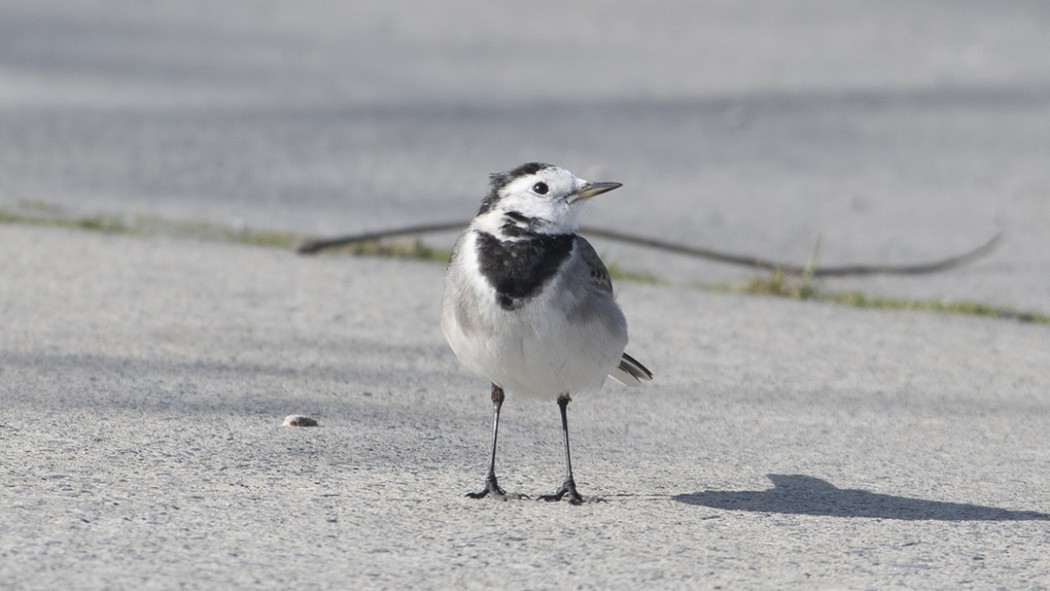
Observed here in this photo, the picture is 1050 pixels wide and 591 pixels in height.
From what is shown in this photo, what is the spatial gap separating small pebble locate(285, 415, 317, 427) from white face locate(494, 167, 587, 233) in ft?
3.44

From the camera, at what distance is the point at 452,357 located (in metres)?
6.51

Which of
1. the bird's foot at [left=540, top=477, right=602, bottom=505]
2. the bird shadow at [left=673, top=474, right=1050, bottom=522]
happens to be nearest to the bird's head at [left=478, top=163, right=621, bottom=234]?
the bird's foot at [left=540, top=477, right=602, bottom=505]

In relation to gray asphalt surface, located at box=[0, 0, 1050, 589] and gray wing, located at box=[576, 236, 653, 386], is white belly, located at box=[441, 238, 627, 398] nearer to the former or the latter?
gray wing, located at box=[576, 236, 653, 386]

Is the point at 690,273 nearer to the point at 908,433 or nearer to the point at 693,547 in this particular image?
the point at 908,433

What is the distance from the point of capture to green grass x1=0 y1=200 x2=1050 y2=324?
7703mm

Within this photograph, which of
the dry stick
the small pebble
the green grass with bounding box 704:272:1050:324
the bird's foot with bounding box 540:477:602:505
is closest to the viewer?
the bird's foot with bounding box 540:477:602:505

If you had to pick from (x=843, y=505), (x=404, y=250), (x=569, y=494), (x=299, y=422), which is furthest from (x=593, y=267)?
(x=404, y=250)

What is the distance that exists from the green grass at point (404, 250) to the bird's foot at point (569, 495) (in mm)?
3214

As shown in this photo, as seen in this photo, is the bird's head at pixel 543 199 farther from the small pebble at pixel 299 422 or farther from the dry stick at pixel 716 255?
the dry stick at pixel 716 255

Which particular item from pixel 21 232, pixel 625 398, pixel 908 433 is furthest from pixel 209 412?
pixel 21 232

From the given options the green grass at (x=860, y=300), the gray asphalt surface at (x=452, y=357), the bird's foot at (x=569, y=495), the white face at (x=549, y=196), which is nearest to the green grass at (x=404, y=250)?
the green grass at (x=860, y=300)

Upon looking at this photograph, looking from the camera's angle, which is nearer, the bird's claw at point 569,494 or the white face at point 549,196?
the bird's claw at point 569,494

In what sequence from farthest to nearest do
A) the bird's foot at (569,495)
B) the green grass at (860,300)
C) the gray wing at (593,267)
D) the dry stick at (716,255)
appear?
the dry stick at (716,255) < the green grass at (860,300) < the gray wing at (593,267) < the bird's foot at (569,495)

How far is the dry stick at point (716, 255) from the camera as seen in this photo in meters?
8.06
